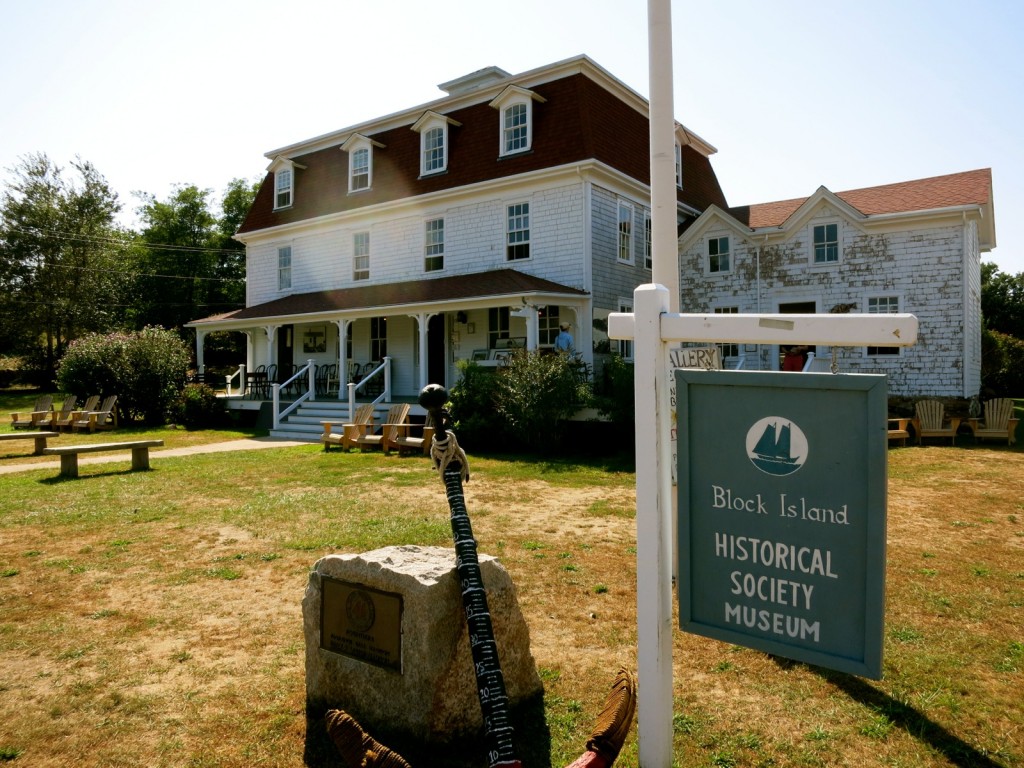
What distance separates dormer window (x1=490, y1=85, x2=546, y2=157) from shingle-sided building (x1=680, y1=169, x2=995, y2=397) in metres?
5.67

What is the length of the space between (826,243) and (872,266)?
135 cm

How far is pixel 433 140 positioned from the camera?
21266mm

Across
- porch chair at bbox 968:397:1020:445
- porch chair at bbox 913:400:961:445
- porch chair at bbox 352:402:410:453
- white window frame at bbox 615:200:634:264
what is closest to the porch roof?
white window frame at bbox 615:200:634:264

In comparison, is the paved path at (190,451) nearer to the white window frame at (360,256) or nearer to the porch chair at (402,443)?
the porch chair at (402,443)

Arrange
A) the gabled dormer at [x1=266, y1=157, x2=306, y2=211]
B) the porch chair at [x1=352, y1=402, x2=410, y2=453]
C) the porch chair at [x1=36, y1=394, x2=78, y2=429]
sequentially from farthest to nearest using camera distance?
the gabled dormer at [x1=266, y1=157, x2=306, y2=211]
the porch chair at [x1=36, y1=394, x2=78, y2=429]
the porch chair at [x1=352, y1=402, x2=410, y2=453]

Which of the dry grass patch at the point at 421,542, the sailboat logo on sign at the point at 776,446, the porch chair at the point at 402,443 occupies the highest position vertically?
the sailboat logo on sign at the point at 776,446

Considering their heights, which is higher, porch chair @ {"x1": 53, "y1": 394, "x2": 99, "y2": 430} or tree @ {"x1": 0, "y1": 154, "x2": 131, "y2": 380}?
tree @ {"x1": 0, "y1": 154, "x2": 131, "y2": 380}

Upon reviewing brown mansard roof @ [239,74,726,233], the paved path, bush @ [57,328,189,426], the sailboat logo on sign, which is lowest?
the paved path

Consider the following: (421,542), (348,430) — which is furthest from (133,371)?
(421,542)

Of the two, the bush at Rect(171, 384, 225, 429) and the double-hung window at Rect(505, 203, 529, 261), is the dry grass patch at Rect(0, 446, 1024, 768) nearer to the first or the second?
the double-hung window at Rect(505, 203, 529, 261)

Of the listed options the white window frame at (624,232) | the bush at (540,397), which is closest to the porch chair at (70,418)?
the bush at (540,397)

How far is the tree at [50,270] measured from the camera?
41.9 m

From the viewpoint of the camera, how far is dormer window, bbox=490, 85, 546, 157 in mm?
18906

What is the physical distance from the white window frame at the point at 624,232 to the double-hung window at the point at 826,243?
502 centimetres
